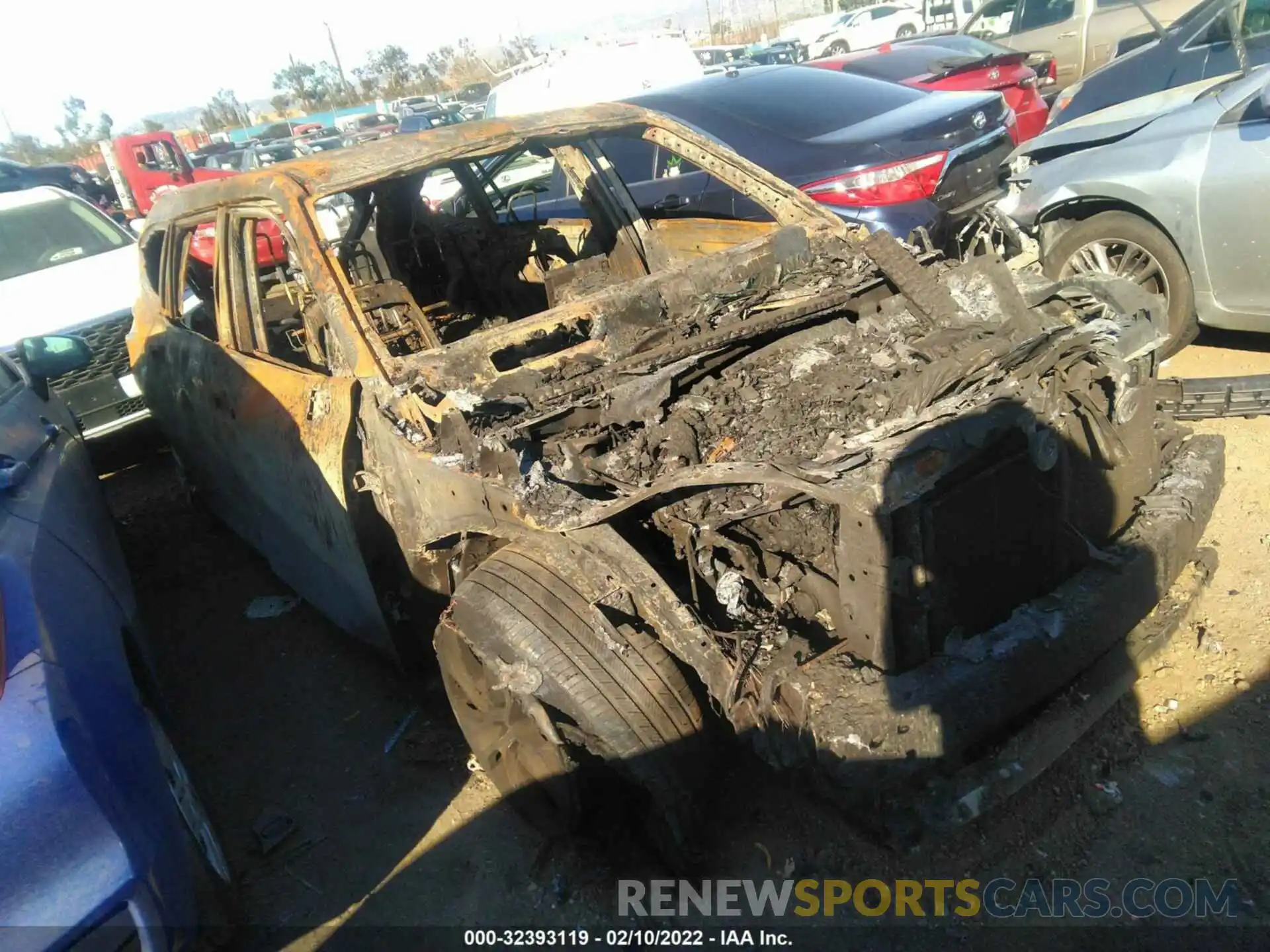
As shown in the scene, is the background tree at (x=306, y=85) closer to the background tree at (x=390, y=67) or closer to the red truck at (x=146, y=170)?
the background tree at (x=390, y=67)

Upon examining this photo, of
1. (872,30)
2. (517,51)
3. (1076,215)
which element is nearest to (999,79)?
(1076,215)

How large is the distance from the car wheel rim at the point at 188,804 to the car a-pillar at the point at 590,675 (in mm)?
768

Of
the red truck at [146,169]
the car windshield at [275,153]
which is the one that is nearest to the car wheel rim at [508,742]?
the red truck at [146,169]

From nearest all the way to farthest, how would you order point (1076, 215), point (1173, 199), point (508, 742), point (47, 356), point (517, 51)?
point (508, 742) → point (47, 356) → point (1173, 199) → point (1076, 215) → point (517, 51)

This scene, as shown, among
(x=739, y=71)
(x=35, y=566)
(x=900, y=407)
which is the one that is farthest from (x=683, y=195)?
(x=35, y=566)

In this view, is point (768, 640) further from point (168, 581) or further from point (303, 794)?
point (168, 581)

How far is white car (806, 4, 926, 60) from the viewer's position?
75.6ft

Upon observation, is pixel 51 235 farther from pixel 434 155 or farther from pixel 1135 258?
pixel 1135 258

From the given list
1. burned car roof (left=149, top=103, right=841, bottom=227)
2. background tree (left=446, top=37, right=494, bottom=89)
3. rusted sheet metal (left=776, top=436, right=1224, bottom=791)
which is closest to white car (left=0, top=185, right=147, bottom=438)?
burned car roof (left=149, top=103, right=841, bottom=227)

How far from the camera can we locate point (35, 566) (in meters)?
1.89

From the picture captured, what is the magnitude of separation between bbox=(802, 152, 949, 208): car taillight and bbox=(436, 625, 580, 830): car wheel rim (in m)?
3.69

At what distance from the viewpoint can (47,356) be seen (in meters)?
3.26

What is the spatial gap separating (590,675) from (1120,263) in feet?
12.3

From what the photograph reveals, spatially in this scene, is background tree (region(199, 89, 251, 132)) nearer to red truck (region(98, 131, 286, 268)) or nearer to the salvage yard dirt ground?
red truck (region(98, 131, 286, 268))
